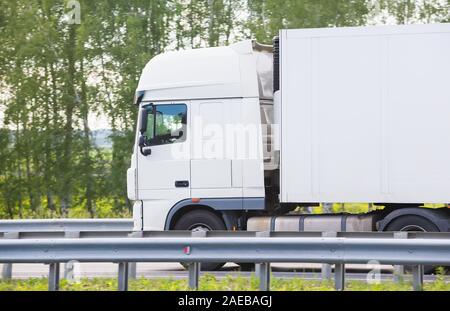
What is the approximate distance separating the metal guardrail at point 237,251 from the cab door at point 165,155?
3.54 meters

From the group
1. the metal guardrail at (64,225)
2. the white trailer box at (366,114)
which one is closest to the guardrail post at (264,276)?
the white trailer box at (366,114)

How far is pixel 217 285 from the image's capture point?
10789mm

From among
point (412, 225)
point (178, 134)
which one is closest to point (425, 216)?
point (412, 225)

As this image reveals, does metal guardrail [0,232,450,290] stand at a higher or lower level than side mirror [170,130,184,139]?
lower

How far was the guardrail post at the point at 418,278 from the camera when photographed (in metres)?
10.2

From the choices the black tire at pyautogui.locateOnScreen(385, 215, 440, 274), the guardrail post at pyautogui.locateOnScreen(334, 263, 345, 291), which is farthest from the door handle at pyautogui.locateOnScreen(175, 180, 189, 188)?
the guardrail post at pyautogui.locateOnScreen(334, 263, 345, 291)

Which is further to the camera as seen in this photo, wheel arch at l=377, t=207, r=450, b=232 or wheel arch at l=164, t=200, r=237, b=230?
wheel arch at l=164, t=200, r=237, b=230

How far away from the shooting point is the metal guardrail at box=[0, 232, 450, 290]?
10242mm

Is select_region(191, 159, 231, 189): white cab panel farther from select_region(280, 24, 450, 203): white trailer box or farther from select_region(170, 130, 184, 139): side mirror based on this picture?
select_region(280, 24, 450, 203): white trailer box

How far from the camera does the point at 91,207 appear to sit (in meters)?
27.4

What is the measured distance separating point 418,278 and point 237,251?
1984 millimetres

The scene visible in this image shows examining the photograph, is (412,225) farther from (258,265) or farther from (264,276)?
(264,276)

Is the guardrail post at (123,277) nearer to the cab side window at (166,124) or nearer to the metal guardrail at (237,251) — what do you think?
the metal guardrail at (237,251)
